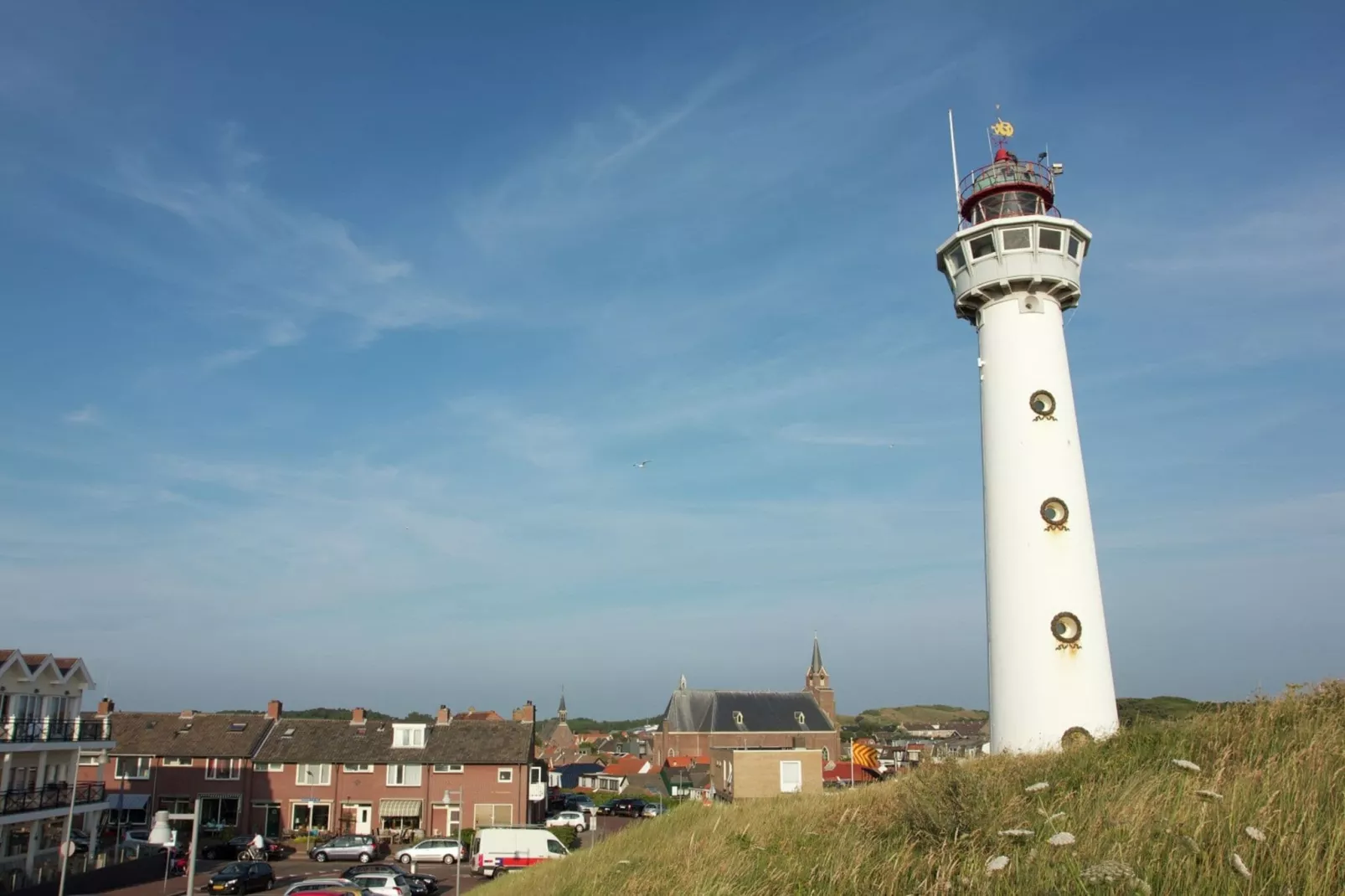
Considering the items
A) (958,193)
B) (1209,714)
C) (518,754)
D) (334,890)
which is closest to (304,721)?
(518,754)

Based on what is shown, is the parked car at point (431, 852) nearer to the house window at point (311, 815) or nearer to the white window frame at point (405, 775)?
the white window frame at point (405, 775)

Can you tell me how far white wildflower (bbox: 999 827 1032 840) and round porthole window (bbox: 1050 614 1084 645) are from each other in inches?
435

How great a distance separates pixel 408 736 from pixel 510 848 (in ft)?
65.4

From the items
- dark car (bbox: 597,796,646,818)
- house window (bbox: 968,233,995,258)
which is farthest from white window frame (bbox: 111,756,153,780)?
house window (bbox: 968,233,995,258)

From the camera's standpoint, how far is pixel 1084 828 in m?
9.44

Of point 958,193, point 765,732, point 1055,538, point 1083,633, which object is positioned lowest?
point 765,732

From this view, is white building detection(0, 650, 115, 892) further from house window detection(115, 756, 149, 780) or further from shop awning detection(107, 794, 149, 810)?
house window detection(115, 756, 149, 780)

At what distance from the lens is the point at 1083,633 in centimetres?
2009

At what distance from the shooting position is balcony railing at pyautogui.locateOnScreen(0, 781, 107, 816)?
33656mm

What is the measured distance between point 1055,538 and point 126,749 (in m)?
57.6

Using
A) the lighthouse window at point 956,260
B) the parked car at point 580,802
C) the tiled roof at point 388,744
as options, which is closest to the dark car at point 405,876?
the tiled roof at point 388,744

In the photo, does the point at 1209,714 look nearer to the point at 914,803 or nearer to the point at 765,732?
the point at 914,803

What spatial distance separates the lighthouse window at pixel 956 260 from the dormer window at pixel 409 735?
4623 centimetres

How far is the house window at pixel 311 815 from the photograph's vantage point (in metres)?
54.1
